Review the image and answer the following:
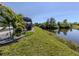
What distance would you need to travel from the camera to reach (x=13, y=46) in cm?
489

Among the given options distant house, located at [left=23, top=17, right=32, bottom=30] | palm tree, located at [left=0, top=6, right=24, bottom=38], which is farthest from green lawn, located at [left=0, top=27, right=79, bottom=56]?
palm tree, located at [left=0, top=6, right=24, bottom=38]

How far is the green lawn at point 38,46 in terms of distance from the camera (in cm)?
485

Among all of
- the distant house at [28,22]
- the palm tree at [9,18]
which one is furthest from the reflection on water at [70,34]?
the palm tree at [9,18]

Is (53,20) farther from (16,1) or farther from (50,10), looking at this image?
(16,1)

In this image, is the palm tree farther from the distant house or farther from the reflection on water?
the reflection on water

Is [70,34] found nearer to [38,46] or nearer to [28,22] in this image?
[38,46]

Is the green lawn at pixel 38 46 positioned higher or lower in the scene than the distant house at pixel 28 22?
lower

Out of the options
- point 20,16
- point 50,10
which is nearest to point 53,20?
point 50,10

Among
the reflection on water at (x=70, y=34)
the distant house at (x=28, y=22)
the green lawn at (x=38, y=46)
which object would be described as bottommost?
the green lawn at (x=38, y=46)

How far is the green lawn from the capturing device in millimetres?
4852

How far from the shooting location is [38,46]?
4.90 m

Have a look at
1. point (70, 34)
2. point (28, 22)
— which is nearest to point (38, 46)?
point (28, 22)

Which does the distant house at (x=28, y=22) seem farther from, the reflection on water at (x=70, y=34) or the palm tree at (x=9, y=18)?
the reflection on water at (x=70, y=34)

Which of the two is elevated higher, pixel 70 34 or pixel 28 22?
pixel 28 22
